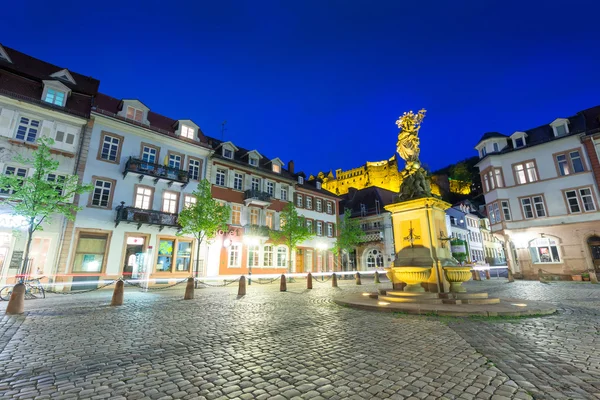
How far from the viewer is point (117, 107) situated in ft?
77.4

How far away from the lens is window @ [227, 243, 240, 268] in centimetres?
2659

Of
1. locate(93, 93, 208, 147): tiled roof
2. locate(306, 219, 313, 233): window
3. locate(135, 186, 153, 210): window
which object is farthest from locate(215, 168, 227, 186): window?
locate(306, 219, 313, 233): window

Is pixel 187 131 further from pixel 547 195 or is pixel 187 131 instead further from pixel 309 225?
pixel 547 195

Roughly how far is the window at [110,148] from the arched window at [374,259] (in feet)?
115

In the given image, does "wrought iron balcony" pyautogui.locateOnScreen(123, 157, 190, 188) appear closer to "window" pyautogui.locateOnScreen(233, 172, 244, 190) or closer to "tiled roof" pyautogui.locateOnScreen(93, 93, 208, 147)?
"tiled roof" pyautogui.locateOnScreen(93, 93, 208, 147)

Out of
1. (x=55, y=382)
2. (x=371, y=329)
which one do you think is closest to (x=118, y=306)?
(x=55, y=382)

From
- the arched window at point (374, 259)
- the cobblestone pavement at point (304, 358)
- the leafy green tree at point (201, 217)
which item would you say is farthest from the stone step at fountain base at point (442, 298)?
the arched window at point (374, 259)

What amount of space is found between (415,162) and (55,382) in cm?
1180

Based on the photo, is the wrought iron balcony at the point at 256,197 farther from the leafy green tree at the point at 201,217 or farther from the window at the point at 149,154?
the window at the point at 149,154

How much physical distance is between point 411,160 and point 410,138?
0.91 meters

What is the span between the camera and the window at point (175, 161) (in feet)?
80.8

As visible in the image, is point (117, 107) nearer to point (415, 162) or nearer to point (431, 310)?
point (415, 162)

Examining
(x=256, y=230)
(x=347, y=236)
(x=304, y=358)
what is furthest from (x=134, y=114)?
(x=347, y=236)

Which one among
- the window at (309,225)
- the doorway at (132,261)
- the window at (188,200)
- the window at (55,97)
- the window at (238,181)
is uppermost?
the window at (55,97)
